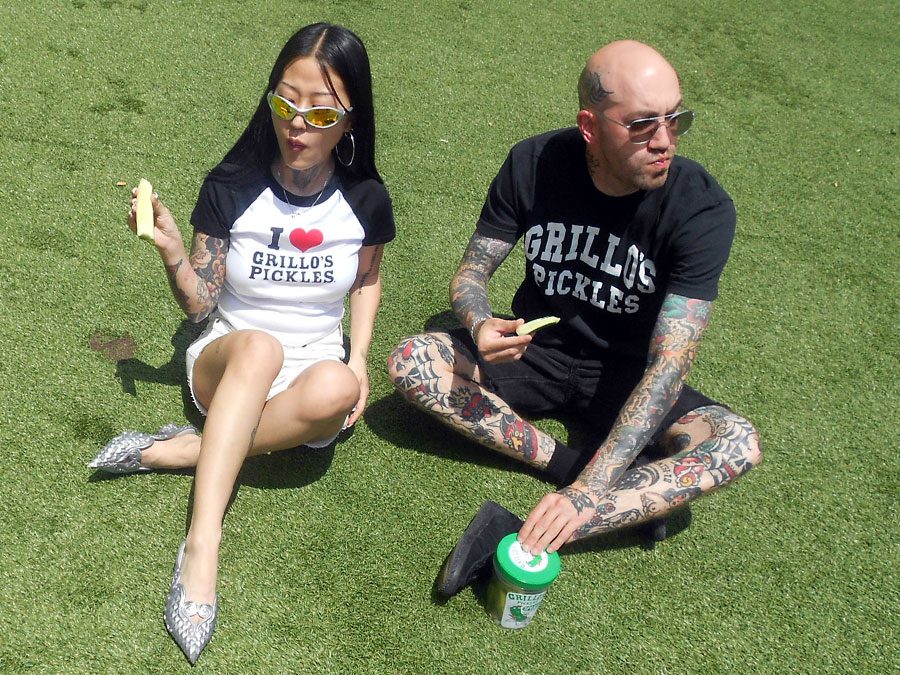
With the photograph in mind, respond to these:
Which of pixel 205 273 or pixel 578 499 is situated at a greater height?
pixel 205 273

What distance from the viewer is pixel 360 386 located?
9.89 feet

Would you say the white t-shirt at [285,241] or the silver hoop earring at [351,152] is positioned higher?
the silver hoop earring at [351,152]

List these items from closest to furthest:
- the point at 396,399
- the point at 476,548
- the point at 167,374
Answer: the point at 476,548 < the point at 167,374 < the point at 396,399

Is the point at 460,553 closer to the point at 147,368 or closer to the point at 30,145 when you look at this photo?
the point at 147,368

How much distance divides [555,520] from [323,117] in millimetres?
1367

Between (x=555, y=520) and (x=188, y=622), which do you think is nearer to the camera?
(x=188, y=622)

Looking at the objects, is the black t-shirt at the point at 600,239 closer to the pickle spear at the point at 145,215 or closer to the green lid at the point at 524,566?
the green lid at the point at 524,566

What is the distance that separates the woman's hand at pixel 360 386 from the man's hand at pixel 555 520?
758 millimetres

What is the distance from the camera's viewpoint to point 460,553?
2.57 meters

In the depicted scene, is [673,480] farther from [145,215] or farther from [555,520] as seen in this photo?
[145,215]

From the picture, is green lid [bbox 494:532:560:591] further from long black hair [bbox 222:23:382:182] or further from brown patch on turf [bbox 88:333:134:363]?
brown patch on turf [bbox 88:333:134:363]

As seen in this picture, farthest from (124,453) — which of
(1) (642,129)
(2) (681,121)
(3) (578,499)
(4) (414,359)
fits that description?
(2) (681,121)

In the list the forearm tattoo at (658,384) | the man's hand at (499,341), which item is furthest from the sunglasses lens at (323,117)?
the forearm tattoo at (658,384)

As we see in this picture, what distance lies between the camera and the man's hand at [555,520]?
245cm
